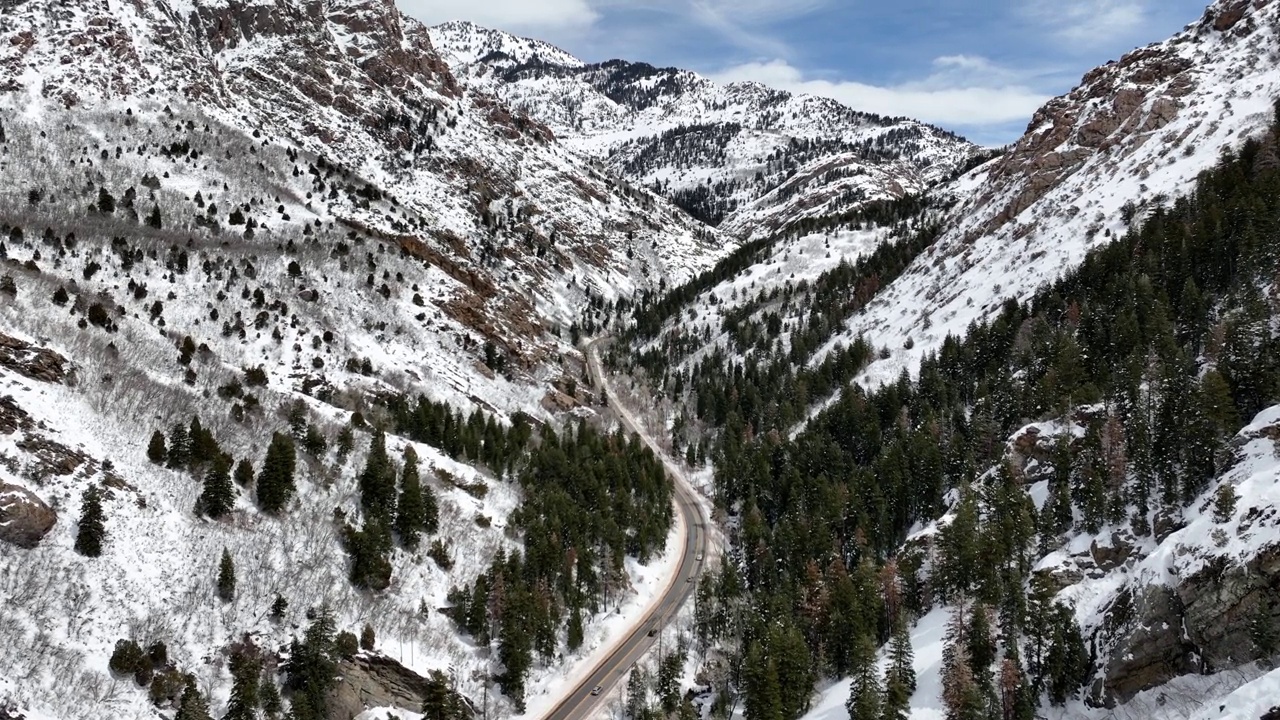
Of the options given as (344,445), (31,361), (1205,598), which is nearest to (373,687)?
(344,445)

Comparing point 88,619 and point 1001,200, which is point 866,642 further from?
point 1001,200

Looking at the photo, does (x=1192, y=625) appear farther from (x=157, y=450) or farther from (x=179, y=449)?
(x=157, y=450)

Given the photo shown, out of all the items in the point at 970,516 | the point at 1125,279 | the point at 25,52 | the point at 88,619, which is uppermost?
the point at 25,52

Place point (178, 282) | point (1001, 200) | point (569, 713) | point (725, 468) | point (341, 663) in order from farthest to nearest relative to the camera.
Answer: point (1001, 200) → point (725, 468) → point (178, 282) → point (569, 713) → point (341, 663)

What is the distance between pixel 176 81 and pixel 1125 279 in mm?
184783

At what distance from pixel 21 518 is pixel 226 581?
12522 mm

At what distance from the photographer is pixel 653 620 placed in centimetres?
7881

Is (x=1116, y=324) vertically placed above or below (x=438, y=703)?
above

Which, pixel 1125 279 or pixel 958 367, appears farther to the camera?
pixel 958 367

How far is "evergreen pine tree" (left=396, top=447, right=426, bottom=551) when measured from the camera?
67625 mm

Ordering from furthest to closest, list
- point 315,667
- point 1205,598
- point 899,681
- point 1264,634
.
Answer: point 899,681 < point 315,667 < point 1205,598 < point 1264,634

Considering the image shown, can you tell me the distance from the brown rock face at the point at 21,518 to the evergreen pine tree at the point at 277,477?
52.0 ft

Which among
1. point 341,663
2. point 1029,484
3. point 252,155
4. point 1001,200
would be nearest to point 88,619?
point 341,663

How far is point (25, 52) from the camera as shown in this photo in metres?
142
